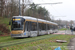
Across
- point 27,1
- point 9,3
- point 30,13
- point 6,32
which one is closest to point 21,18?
point 6,32

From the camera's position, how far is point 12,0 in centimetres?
3709

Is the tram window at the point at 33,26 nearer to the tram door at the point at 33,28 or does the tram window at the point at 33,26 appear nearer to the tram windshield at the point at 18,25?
the tram door at the point at 33,28

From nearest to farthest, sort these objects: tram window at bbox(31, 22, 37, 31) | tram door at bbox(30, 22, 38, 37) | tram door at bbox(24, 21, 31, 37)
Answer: tram door at bbox(24, 21, 31, 37) < tram door at bbox(30, 22, 38, 37) < tram window at bbox(31, 22, 37, 31)

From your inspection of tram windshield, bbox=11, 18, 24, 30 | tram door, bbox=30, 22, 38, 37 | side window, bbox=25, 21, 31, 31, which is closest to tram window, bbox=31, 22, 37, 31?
tram door, bbox=30, 22, 38, 37

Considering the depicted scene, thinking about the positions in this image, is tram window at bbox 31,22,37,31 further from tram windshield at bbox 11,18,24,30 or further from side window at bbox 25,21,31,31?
tram windshield at bbox 11,18,24,30

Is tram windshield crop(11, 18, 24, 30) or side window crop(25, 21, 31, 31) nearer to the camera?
tram windshield crop(11, 18, 24, 30)

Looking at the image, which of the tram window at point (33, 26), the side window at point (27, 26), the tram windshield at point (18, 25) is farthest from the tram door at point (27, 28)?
the tram window at point (33, 26)

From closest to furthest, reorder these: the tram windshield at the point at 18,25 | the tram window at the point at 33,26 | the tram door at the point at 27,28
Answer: the tram windshield at the point at 18,25 < the tram door at the point at 27,28 < the tram window at the point at 33,26

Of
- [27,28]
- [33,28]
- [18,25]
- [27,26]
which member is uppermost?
[18,25]

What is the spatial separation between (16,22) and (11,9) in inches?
801

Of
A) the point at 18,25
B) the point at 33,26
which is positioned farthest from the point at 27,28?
the point at 33,26

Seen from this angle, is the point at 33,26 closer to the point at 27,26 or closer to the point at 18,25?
the point at 27,26

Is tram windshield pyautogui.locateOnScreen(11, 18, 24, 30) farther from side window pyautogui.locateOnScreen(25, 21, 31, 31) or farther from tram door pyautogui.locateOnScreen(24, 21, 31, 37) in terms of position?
tram door pyautogui.locateOnScreen(24, 21, 31, 37)

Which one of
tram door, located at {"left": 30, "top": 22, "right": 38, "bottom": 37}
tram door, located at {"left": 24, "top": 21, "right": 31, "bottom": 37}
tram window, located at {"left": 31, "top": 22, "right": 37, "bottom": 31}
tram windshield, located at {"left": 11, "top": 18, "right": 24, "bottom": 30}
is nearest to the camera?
tram windshield, located at {"left": 11, "top": 18, "right": 24, "bottom": 30}
